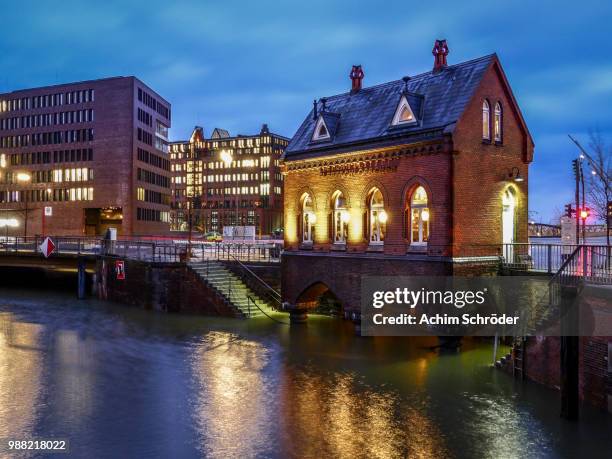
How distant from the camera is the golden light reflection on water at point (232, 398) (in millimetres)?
12088

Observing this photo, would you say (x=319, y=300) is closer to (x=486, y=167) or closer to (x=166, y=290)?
(x=166, y=290)

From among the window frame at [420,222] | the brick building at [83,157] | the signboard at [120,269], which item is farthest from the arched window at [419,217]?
the brick building at [83,157]

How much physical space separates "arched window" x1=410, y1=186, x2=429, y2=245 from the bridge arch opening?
532 cm

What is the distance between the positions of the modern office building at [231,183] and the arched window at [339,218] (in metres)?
105

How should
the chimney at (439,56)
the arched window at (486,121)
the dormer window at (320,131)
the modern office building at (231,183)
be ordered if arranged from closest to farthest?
1. the arched window at (486,121)
2. the chimney at (439,56)
3. the dormer window at (320,131)
4. the modern office building at (231,183)

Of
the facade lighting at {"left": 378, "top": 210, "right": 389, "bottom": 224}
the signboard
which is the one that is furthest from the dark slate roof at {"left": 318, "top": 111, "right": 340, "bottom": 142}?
the signboard

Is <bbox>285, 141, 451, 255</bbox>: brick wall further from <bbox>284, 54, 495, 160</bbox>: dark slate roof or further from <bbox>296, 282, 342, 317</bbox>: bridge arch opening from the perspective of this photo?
<bbox>296, 282, 342, 317</bbox>: bridge arch opening

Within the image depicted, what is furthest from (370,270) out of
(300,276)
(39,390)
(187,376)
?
(39,390)

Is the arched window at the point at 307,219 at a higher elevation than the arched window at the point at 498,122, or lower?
lower

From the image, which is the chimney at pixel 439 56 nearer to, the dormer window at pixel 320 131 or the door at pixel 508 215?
the dormer window at pixel 320 131

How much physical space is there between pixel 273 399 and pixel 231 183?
128 meters

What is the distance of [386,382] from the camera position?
1711 cm

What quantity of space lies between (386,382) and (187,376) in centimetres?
622

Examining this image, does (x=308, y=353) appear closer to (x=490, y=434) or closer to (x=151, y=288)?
(x=490, y=434)
